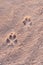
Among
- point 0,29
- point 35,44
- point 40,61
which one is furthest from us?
point 0,29

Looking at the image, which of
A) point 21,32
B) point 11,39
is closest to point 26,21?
point 21,32

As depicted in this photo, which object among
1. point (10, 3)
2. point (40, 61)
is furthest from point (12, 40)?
point (10, 3)

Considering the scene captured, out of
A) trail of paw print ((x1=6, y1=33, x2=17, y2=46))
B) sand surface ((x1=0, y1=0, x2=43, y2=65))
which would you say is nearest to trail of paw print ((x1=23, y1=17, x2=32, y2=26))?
sand surface ((x1=0, y1=0, x2=43, y2=65))

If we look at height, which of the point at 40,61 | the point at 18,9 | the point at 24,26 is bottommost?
the point at 40,61

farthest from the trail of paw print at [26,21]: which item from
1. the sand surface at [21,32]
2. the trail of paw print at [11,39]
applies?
the trail of paw print at [11,39]

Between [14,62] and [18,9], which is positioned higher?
[18,9]

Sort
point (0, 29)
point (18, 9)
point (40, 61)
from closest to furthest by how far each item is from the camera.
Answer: point (40, 61)
point (0, 29)
point (18, 9)

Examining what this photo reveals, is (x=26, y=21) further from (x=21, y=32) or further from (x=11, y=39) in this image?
(x=11, y=39)

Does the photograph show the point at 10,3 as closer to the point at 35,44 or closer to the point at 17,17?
the point at 17,17

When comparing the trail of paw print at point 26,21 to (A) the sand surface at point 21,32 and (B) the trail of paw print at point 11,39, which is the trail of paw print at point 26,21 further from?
(B) the trail of paw print at point 11,39
